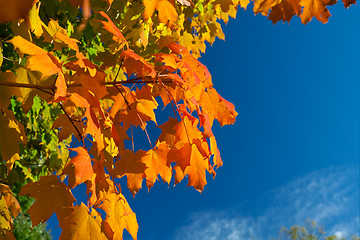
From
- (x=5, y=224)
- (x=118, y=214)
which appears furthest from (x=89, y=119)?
(x=5, y=224)

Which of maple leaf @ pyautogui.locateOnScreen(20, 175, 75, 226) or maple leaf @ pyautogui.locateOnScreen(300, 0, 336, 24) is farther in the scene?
maple leaf @ pyautogui.locateOnScreen(300, 0, 336, 24)

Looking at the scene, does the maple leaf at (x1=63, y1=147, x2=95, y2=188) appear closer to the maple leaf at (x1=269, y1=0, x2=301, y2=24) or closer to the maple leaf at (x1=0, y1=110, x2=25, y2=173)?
the maple leaf at (x1=0, y1=110, x2=25, y2=173)

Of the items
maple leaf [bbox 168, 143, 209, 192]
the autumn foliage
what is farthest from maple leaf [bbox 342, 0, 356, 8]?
maple leaf [bbox 168, 143, 209, 192]

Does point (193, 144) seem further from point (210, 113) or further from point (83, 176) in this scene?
point (83, 176)

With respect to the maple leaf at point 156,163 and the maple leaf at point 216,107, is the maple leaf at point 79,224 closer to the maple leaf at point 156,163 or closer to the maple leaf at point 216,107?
the maple leaf at point 156,163

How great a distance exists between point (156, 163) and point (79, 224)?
0.59m

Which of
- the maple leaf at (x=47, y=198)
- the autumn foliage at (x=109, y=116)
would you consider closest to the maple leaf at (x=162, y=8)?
the autumn foliage at (x=109, y=116)

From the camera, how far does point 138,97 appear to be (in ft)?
7.34

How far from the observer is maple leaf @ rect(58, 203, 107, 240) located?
1.62 metres

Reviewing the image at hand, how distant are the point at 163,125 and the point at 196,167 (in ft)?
0.96

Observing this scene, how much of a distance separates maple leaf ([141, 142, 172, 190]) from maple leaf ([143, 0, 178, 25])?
768 mm

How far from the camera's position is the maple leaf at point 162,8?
2117mm

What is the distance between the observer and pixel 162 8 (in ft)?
7.30

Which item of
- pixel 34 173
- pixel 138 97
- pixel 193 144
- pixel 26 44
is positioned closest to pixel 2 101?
pixel 26 44
